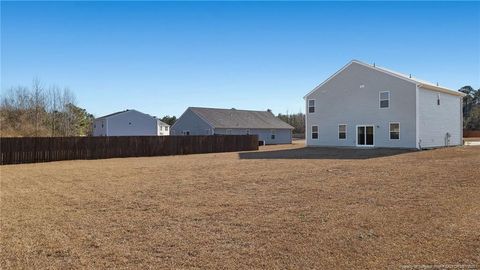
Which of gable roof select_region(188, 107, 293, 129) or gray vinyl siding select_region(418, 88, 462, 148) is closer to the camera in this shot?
gray vinyl siding select_region(418, 88, 462, 148)

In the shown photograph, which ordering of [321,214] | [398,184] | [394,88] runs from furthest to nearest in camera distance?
1. [394,88]
2. [398,184]
3. [321,214]

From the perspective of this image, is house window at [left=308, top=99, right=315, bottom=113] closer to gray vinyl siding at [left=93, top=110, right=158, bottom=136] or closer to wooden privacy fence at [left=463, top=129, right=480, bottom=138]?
gray vinyl siding at [left=93, top=110, right=158, bottom=136]

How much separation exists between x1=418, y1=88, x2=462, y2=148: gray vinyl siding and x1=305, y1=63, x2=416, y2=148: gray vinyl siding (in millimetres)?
1040

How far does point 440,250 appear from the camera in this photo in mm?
4797

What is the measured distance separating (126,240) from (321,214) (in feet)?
11.2

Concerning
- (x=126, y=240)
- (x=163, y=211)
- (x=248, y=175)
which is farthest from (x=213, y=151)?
(x=126, y=240)

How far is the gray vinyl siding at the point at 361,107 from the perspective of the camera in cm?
2661

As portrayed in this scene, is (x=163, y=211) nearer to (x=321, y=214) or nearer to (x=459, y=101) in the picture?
(x=321, y=214)

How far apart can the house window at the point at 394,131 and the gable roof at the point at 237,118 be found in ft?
65.2

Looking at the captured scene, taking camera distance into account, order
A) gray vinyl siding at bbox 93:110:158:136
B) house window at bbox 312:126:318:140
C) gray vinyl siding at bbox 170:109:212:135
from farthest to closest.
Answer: gray vinyl siding at bbox 93:110:158:136 < gray vinyl siding at bbox 170:109:212:135 < house window at bbox 312:126:318:140

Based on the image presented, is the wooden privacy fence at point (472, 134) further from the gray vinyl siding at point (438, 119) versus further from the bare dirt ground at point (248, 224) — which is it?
the bare dirt ground at point (248, 224)

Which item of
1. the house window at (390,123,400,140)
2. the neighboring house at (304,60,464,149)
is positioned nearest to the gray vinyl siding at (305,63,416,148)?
the neighboring house at (304,60,464,149)

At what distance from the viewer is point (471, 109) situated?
70625mm

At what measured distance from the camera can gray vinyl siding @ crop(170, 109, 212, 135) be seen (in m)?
43.2
